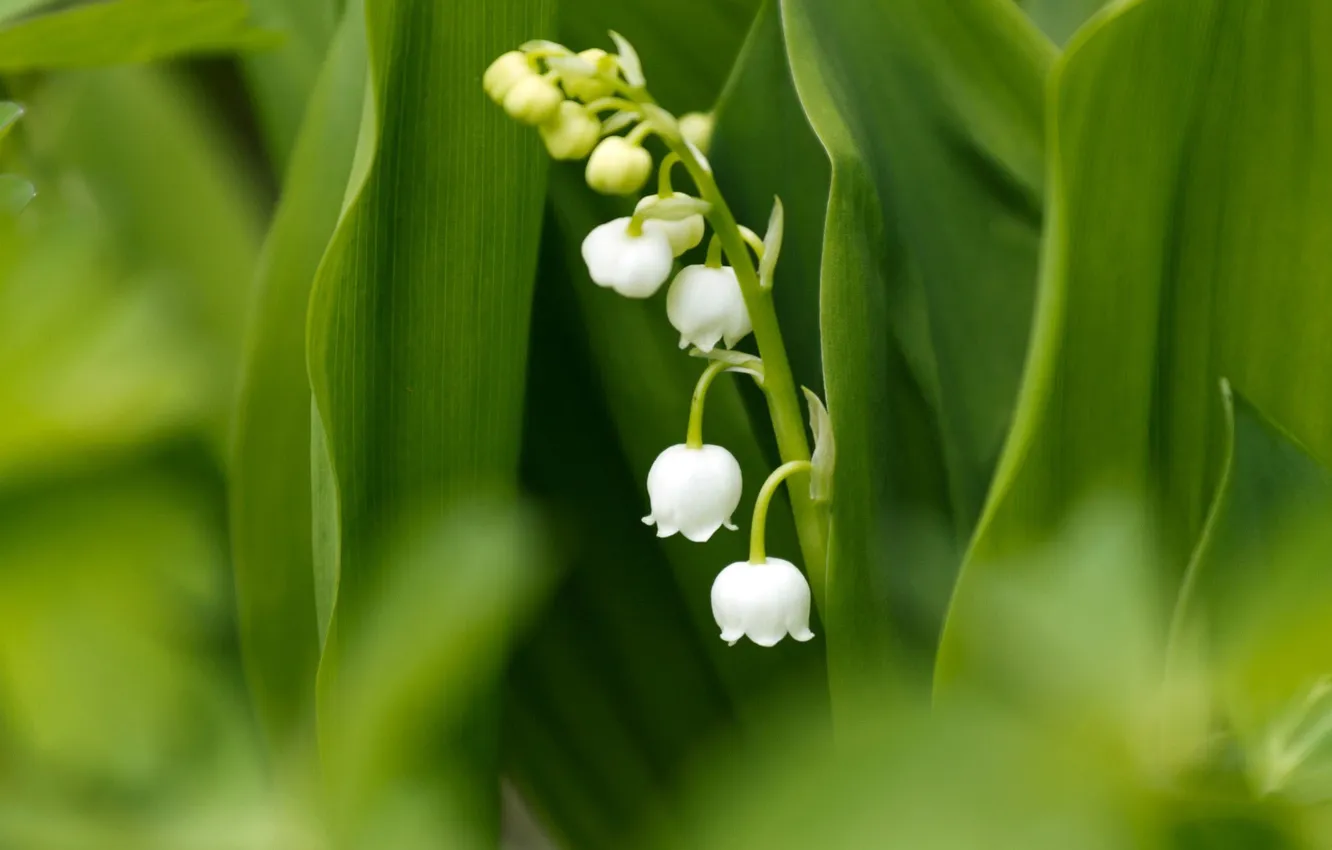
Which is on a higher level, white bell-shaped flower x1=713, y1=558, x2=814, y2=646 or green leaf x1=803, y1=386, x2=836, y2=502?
green leaf x1=803, y1=386, x2=836, y2=502

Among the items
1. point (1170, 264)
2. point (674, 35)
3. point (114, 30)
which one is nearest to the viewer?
point (114, 30)

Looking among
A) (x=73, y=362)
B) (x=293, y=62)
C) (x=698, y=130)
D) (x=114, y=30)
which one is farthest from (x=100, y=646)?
(x=293, y=62)

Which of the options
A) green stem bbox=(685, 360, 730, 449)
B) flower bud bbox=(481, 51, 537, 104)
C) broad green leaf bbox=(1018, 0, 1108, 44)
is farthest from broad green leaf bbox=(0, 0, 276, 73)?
broad green leaf bbox=(1018, 0, 1108, 44)

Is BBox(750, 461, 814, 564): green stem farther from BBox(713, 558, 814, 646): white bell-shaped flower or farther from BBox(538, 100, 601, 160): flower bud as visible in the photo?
BBox(538, 100, 601, 160): flower bud

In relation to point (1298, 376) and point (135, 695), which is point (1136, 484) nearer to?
point (1298, 376)

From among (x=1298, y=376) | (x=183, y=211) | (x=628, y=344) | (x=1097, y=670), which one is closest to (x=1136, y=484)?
(x=1298, y=376)

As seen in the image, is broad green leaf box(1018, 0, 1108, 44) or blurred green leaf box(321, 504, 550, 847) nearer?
blurred green leaf box(321, 504, 550, 847)

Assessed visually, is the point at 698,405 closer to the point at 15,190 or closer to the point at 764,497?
the point at 764,497
